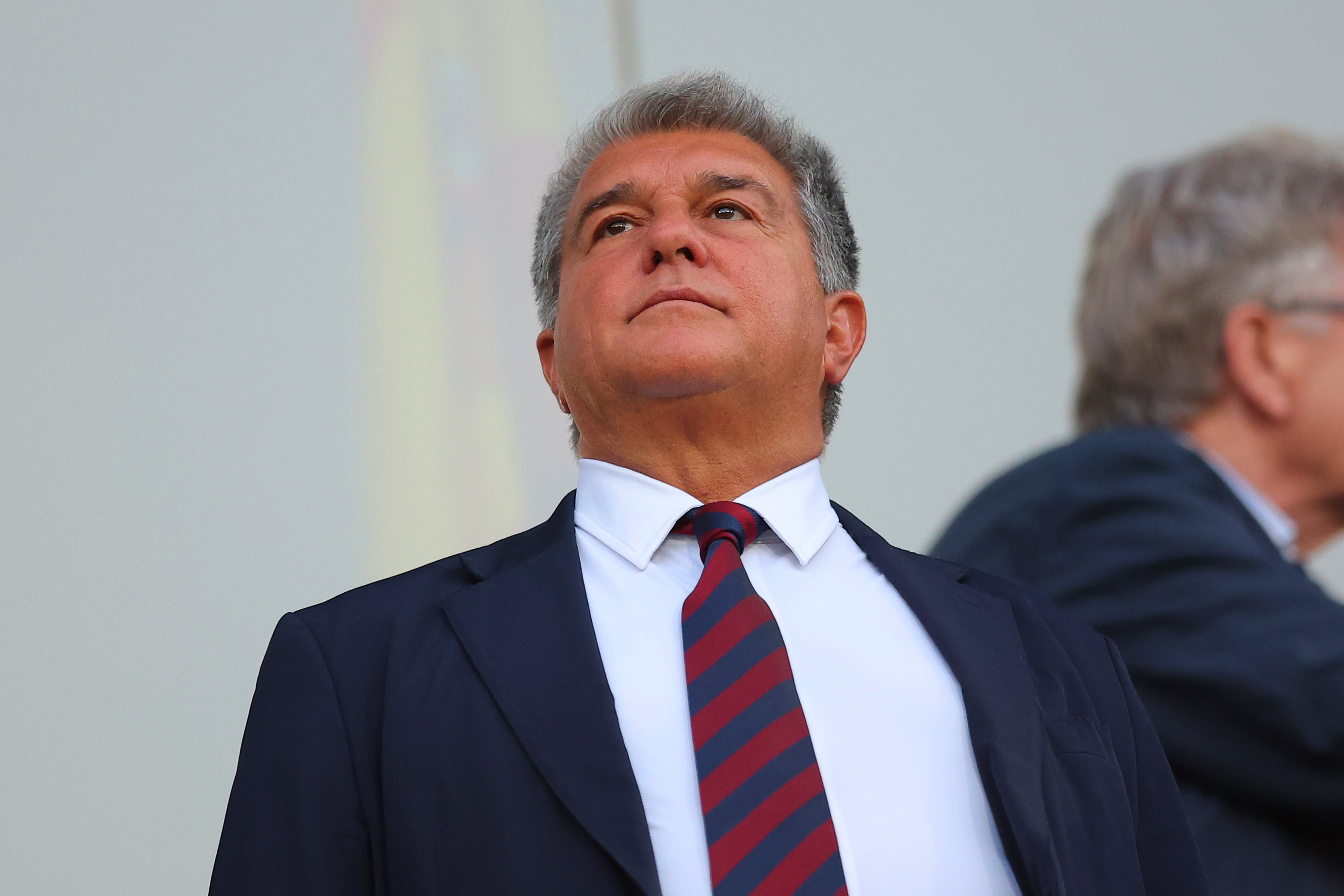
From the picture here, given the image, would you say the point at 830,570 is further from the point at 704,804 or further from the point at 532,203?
the point at 532,203

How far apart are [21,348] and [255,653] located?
51cm

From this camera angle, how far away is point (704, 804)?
1024mm

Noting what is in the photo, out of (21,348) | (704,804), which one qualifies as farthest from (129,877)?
(704,804)

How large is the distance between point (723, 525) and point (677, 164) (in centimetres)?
39

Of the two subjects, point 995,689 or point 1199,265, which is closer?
point 995,689

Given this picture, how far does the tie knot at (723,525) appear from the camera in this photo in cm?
120

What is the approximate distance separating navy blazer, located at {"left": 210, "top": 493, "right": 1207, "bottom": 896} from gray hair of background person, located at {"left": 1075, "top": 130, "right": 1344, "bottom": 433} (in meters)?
0.54

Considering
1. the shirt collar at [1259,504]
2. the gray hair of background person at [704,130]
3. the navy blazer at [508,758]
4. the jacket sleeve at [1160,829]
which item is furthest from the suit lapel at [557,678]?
the shirt collar at [1259,504]

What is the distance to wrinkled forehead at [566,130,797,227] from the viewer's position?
1379 mm

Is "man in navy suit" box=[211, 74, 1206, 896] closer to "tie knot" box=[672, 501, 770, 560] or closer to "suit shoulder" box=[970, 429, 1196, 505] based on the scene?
"tie knot" box=[672, 501, 770, 560]

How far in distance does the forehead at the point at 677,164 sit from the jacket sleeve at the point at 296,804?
57 cm

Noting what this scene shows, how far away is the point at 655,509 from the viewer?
1232mm

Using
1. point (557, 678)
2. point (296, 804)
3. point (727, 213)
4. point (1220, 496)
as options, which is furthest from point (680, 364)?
point (1220, 496)

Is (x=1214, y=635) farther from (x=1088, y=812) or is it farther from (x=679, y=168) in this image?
(x=679, y=168)
